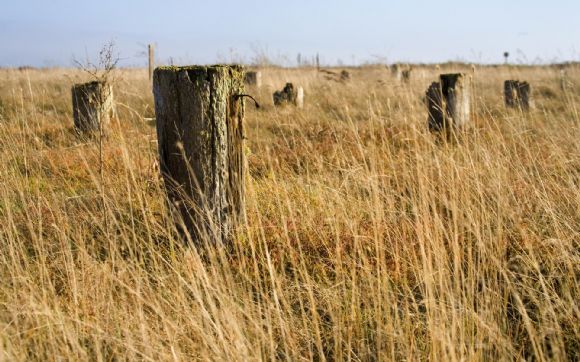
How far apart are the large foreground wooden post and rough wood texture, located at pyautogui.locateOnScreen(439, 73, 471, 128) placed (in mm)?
4084

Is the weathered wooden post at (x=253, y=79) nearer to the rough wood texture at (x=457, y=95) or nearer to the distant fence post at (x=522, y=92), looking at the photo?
the distant fence post at (x=522, y=92)

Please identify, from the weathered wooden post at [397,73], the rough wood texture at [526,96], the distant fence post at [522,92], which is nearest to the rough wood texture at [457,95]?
the distant fence post at [522,92]

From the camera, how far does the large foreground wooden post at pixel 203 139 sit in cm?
305

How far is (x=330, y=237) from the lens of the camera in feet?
10.9

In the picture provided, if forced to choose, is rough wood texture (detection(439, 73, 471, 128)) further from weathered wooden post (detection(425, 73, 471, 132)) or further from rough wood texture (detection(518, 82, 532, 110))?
rough wood texture (detection(518, 82, 532, 110))

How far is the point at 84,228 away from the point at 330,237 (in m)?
1.51

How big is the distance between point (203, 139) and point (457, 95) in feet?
14.6

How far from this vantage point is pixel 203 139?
3.08 metres

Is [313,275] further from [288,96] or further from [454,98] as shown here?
[288,96]

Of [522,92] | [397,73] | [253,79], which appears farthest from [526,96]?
[397,73]

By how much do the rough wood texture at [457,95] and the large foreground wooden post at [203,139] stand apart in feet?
13.4

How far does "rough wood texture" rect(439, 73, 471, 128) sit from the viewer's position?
6.64m

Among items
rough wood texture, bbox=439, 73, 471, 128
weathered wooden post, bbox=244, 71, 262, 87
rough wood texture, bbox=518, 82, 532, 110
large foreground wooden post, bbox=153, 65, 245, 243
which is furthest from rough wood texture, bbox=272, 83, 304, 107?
large foreground wooden post, bbox=153, 65, 245, 243

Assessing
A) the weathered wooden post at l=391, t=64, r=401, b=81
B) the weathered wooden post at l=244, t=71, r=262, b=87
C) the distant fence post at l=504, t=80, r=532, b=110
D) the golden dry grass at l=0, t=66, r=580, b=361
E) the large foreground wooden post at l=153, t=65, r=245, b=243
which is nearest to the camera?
the golden dry grass at l=0, t=66, r=580, b=361
